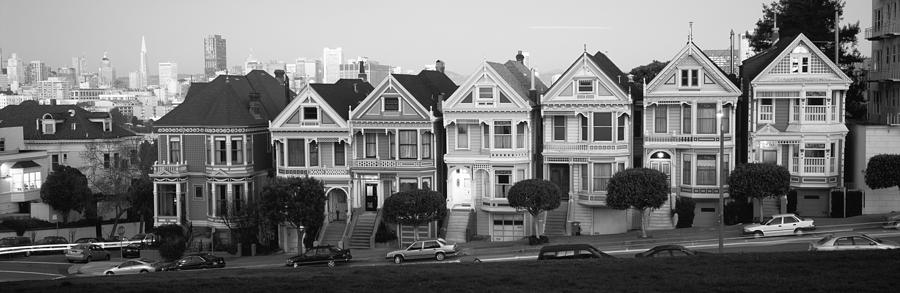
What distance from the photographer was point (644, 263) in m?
34.6

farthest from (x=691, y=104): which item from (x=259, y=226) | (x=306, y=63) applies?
(x=306, y=63)

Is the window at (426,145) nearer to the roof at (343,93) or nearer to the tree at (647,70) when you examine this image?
the roof at (343,93)

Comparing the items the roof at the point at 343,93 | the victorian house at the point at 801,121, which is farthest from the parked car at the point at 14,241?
the victorian house at the point at 801,121

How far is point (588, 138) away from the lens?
179 feet

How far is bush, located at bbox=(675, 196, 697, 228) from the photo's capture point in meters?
53.2

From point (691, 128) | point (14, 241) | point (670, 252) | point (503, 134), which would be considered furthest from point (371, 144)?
point (14, 241)

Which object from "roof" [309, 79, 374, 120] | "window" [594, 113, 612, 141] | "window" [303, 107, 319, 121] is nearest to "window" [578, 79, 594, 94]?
"window" [594, 113, 612, 141]

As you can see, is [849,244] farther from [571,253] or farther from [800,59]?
[800,59]

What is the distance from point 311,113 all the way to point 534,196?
14.4 m

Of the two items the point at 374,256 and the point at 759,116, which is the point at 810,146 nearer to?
the point at 759,116

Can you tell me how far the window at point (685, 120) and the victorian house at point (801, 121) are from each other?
3.14 meters

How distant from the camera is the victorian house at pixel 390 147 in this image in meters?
57.1

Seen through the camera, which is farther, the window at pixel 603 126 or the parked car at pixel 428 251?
the window at pixel 603 126

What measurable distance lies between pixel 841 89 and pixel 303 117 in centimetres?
2816
